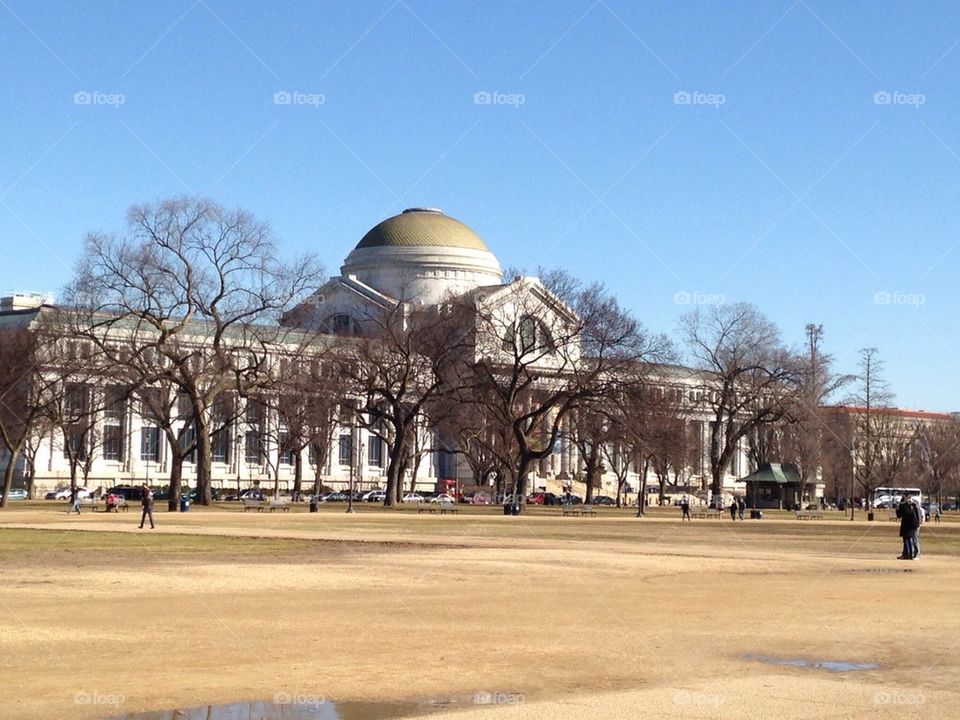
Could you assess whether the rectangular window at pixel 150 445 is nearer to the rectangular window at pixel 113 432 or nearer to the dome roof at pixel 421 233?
the rectangular window at pixel 113 432

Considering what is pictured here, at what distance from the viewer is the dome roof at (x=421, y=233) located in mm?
159000

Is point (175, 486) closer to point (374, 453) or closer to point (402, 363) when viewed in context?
point (402, 363)

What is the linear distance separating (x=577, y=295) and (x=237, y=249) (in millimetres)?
20296

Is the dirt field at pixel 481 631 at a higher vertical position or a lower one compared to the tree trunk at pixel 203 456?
lower

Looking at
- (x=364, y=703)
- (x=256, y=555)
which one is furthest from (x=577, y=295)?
(x=364, y=703)

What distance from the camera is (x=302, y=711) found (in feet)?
44.1

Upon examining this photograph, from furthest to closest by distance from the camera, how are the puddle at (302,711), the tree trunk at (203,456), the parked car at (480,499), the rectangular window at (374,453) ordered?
the rectangular window at (374,453)
the parked car at (480,499)
the tree trunk at (203,456)
the puddle at (302,711)

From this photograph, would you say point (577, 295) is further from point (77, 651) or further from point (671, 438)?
point (77, 651)

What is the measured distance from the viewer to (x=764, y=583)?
29.1m

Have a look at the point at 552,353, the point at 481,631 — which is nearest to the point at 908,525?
the point at 481,631

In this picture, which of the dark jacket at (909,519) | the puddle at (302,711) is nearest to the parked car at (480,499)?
the dark jacket at (909,519)

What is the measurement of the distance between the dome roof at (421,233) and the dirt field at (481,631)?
12116cm

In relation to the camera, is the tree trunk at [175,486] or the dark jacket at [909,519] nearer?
the dark jacket at [909,519]

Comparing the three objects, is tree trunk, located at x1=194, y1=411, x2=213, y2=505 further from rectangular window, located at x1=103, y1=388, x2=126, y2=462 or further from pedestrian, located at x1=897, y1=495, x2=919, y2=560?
pedestrian, located at x1=897, y1=495, x2=919, y2=560
